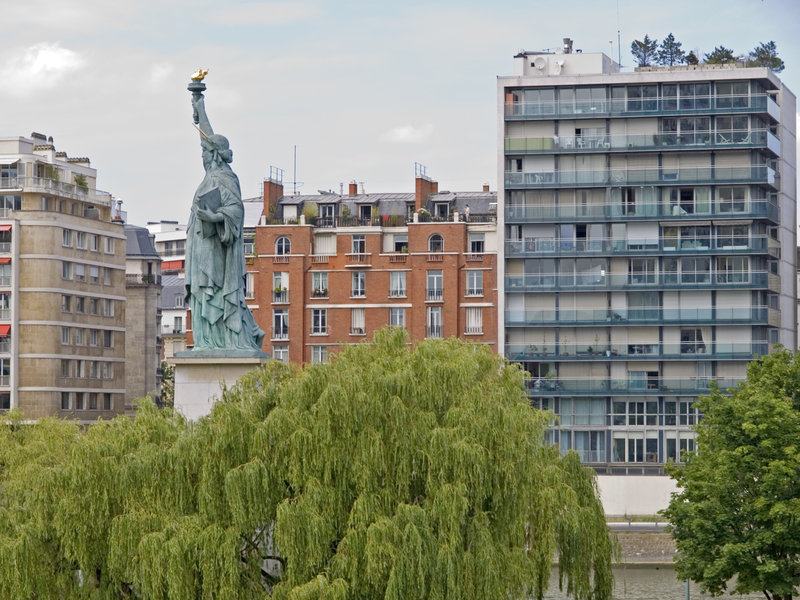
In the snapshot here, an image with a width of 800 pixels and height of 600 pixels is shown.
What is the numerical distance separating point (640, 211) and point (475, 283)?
12623mm

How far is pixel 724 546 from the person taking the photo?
191 ft

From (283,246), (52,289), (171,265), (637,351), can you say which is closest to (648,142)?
(637,351)

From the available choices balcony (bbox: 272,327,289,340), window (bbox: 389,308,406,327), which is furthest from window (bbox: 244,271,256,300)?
window (bbox: 389,308,406,327)

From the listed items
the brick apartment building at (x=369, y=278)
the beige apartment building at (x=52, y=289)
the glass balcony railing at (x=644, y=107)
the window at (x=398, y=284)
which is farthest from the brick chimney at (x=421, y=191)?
the beige apartment building at (x=52, y=289)

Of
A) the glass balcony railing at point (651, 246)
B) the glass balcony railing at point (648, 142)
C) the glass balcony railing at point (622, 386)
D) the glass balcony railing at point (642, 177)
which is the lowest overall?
the glass balcony railing at point (622, 386)

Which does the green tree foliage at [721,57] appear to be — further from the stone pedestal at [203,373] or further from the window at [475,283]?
the stone pedestal at [203,373]

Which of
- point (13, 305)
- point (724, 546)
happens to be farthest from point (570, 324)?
point (724, 546)

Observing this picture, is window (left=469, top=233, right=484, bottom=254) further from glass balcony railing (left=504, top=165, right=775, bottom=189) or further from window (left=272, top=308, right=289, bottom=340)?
window (left=272, top=308, right=289, bottom=340)

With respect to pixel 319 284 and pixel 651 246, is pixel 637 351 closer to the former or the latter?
pixel 651 246

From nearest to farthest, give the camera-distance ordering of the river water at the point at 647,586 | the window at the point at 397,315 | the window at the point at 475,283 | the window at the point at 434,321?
1. the river water at the point at 647,586
2. the window at the point at 434,321
3. the window at the point at 475,283
4. the window at the point at 397,315

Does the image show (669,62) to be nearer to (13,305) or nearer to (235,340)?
(13,305)

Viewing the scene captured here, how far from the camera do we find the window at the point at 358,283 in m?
113

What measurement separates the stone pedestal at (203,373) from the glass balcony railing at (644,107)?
61.7 m

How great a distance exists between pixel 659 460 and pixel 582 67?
26431mm
